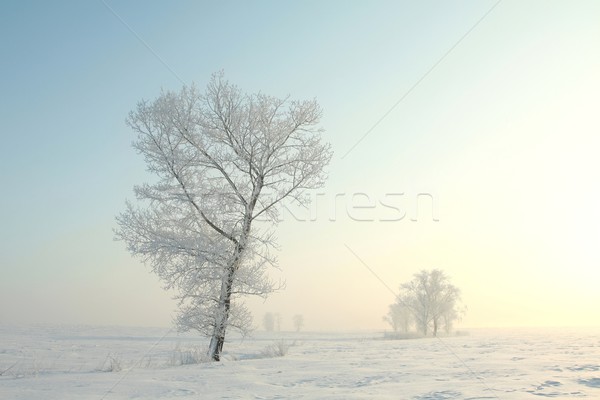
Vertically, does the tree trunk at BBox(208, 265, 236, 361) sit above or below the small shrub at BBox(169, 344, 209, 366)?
above

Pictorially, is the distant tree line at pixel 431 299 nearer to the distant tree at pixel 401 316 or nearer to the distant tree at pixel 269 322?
the distant tree at pixel 401 316

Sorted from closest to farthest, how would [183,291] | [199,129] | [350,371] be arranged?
1. [350,371]
2. [183,291]
3. [199,129]

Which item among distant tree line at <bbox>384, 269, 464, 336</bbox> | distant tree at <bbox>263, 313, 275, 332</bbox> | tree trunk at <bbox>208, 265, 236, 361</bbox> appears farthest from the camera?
distant tree at <bbox>263, 313, 275, 332</bbox>

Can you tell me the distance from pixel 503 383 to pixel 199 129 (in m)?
12.0

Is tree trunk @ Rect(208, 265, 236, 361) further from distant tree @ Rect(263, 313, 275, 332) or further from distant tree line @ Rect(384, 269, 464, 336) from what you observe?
distant tree @ Rect(263, 313, 275, 332)

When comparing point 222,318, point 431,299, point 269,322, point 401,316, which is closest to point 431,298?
point 431,299

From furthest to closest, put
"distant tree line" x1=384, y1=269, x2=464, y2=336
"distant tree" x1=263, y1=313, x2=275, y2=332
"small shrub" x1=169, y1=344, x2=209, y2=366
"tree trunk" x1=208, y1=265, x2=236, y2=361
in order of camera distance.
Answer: "distant tree" x1=263, y1=313, x2=275, y2=332 → "distant tree line" x1=384, y1=269, x2=464, y2=336 → "tree trunk" x1=208, y1=265, x2=236, y2=361 → "small shrub" x1=169, y1=344, x2=209, y2=366

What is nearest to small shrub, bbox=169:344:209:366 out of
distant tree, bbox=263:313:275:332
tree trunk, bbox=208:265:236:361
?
tree trunk, bbox=208:265:236:361

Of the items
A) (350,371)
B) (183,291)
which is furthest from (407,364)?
(183,291)

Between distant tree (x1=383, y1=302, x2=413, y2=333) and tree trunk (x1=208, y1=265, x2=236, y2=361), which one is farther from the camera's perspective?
distant tree (x1=383, y1=302, x2=413, y2=333)

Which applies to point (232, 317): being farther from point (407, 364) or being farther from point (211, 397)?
point (211, 397)

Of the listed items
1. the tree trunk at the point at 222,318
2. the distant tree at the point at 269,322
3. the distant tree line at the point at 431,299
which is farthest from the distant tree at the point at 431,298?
the distant tree at the point at 269,322

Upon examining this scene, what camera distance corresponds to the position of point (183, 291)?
1359cm

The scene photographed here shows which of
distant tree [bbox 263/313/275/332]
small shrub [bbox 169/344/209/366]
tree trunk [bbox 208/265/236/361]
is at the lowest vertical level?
distant tree [bbox 263/313/275/332]
